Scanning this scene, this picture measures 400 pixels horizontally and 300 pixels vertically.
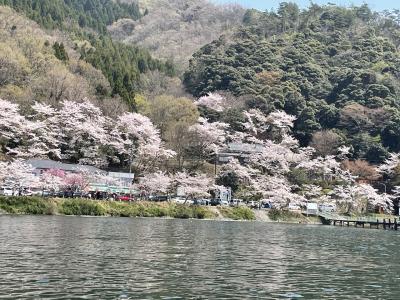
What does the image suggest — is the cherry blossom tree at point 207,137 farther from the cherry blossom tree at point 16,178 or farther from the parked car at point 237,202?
the cherry blossom tree at point 16,178

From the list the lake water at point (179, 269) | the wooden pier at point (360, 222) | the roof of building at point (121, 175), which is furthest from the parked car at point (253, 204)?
the lake water at point (179, 269)

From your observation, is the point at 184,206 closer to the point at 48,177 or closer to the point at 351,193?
the point at 48,177

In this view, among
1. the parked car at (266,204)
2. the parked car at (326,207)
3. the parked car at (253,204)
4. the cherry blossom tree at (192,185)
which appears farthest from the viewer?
the parked car at (326,207)

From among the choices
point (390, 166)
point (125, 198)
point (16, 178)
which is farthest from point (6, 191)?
point (390, 166)

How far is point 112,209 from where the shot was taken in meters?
53.5

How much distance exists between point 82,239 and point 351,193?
53974 millimetres

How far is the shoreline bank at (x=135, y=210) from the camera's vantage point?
48.1 meters

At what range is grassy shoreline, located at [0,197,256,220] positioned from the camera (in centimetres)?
4791

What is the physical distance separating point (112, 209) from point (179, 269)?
35.7 metres

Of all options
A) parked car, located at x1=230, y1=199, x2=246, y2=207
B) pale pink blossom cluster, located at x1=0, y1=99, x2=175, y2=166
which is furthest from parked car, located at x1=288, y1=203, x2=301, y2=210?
pale pink blossom cluster, located at x1=0, y1=99, x2=175, y2=166

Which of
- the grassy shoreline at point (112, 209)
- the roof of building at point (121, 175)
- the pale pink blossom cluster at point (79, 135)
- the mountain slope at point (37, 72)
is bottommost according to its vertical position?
the grassy shoreline at point (112, 209)

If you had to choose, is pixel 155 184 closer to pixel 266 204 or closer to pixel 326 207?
pixel 266 204

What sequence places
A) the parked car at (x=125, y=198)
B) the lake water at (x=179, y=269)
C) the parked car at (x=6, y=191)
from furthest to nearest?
the parked car at (x=125, y=198)
the parked car at (x=6, y=191)
the lake water at (x=179, y=269)

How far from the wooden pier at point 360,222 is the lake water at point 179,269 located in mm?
35896
